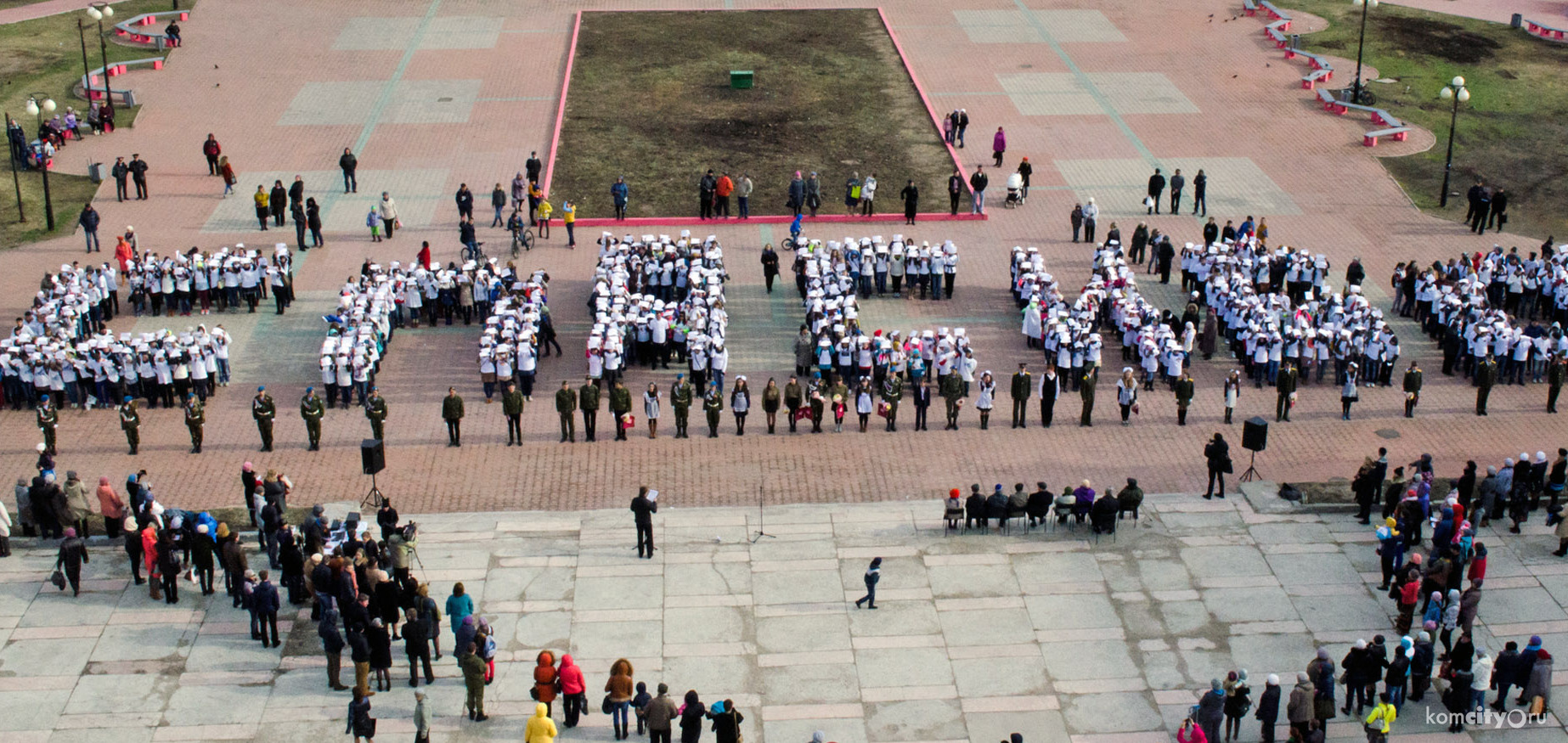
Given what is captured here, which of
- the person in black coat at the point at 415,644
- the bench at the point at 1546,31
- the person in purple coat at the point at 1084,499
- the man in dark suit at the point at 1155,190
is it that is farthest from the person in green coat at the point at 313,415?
the bench at the point at 1546,31

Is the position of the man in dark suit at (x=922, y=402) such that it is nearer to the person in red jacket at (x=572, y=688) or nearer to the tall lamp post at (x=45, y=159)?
the person in red jacket at (x=572, y=688)

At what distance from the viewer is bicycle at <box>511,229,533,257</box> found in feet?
135

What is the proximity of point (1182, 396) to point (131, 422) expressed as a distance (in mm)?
19522

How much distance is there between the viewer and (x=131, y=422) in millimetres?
30484

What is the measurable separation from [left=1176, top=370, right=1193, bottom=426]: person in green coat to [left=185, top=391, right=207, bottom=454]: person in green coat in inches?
719

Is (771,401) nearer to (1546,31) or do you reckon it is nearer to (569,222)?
(569,222)

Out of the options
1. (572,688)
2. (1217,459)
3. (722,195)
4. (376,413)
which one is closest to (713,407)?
(376,413)

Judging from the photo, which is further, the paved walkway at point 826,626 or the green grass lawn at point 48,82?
the green grass lawn at point 48,82

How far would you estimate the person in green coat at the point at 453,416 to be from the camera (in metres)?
30.9

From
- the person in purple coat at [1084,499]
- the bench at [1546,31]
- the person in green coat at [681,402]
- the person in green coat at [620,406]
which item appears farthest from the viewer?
the bench at [1546,31]

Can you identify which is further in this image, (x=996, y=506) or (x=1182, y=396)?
(x=1182, y=396)

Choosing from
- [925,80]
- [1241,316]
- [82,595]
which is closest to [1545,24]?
[925,80]

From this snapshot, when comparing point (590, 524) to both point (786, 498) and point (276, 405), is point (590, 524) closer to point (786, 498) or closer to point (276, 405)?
point (786, 498)

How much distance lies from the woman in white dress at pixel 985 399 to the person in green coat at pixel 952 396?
0.40m
